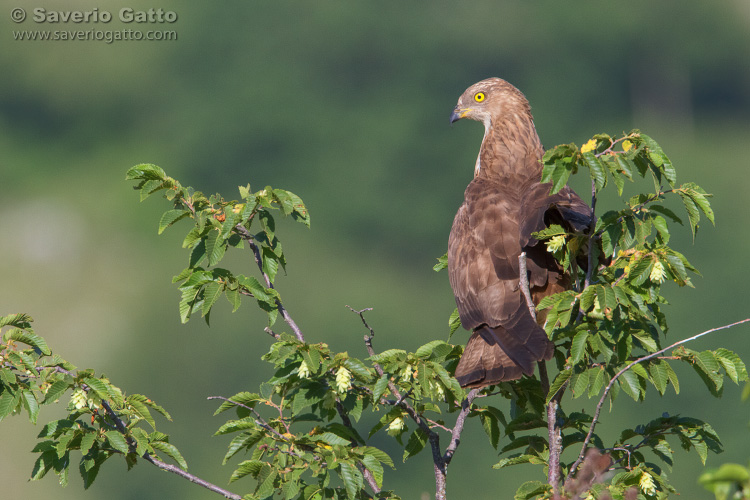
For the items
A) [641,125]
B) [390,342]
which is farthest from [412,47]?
[390,342]

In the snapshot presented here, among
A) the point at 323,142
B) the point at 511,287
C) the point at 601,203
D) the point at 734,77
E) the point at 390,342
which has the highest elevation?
the point at 734,77

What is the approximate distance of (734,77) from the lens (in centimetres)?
3900

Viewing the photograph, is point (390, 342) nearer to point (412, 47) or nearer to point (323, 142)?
point (323, 142)

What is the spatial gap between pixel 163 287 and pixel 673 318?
14.0 meters

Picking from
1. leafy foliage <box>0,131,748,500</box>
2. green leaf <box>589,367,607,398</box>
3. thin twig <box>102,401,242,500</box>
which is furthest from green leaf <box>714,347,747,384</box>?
thin twig <box>102,401,242,500</box>

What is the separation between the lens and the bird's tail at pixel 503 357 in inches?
150

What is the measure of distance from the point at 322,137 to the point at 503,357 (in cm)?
3144

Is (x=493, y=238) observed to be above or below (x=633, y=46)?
below

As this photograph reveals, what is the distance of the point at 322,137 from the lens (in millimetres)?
34906

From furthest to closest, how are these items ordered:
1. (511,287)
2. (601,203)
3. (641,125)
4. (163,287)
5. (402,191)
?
(641,125), (402,191), (163,287), (601,203), (511,287)

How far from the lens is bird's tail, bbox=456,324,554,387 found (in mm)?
3809

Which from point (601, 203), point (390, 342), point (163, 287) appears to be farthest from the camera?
point (163, 287)

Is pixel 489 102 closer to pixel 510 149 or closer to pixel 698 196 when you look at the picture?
pixel 510 149

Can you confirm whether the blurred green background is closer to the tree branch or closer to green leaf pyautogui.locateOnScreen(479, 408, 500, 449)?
green leaf pyautogui.locateOnScreen(479, 408, 500, 449)
